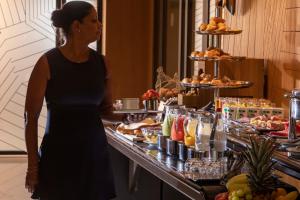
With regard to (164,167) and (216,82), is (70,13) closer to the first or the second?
(164,167)

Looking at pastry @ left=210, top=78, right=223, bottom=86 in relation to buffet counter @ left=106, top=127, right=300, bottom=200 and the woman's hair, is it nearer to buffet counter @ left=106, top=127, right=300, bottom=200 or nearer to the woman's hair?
buffet counter @ left=106, top=127, right=300, bottom=200

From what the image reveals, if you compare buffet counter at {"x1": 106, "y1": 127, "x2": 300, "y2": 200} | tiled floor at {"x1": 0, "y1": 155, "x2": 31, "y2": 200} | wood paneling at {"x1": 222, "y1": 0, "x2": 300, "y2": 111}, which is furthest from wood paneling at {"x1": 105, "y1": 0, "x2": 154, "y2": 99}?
buffet counter at {"x1": 106, "y1": 127, "x2": 300, "y2": 200}

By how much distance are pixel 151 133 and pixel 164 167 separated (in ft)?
2.71

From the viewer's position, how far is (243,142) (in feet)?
9.77

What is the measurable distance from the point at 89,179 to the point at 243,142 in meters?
0.83

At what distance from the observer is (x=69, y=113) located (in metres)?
2.93

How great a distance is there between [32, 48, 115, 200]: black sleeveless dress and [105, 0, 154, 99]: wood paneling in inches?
209

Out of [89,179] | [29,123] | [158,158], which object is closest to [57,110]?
[29,123]

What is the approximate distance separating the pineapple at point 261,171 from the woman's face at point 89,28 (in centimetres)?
112

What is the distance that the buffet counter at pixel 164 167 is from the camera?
238cm

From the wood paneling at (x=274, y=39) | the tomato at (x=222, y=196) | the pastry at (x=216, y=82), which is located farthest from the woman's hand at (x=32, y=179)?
the wood paneling at (x=274, y=39)

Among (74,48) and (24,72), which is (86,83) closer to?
(74,48)

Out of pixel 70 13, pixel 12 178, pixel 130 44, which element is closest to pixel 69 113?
pixel 70 13

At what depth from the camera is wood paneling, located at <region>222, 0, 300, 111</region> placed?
452 cm
